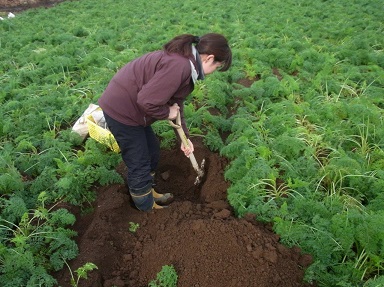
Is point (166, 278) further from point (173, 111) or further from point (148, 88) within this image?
point (148, 88)

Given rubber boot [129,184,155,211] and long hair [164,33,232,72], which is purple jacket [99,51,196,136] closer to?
long hair [164,33,232,72]

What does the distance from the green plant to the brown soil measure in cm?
7

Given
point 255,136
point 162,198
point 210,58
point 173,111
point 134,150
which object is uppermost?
point 210,58

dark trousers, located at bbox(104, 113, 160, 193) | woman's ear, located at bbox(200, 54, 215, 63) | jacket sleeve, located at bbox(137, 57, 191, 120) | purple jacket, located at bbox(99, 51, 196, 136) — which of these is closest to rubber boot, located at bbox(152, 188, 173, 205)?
dark trousers, located at bbox(104, 113, 160, 193)

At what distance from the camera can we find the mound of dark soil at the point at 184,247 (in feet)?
9.19

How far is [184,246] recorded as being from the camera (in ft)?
10.0

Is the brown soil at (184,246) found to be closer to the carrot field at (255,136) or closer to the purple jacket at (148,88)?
the carrot field at (255,136)

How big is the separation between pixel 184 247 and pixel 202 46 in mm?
1851

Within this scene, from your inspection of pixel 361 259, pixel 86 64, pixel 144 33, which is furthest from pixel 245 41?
pixel 361 259

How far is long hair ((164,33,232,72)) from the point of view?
110 inches

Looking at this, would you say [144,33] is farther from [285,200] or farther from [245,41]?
[285,200]

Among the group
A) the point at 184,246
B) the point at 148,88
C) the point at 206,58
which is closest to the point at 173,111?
the point at 148,88

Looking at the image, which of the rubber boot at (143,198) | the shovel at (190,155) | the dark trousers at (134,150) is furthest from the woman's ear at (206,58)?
the rubber boot at (143,198)

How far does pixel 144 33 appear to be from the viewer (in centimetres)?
916
